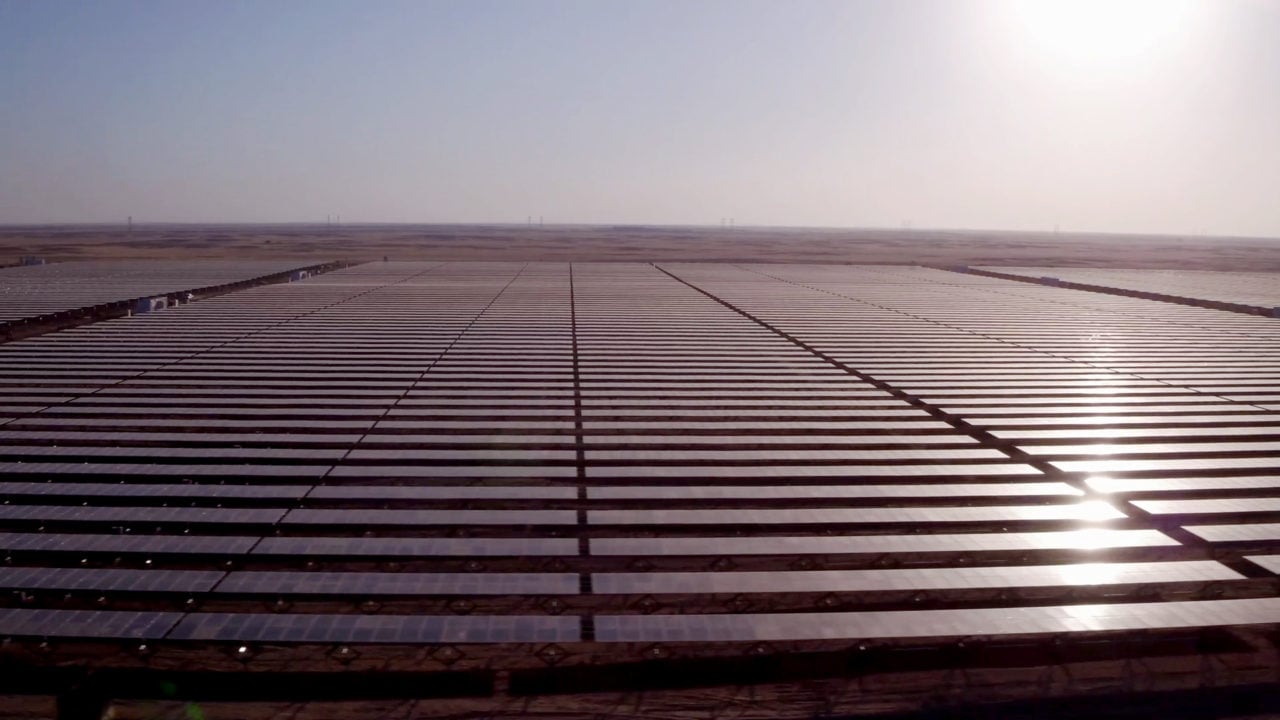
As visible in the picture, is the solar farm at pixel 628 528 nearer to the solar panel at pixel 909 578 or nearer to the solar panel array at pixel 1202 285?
the solar panel at pixel 909 578

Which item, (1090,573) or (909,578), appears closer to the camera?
(909,578)

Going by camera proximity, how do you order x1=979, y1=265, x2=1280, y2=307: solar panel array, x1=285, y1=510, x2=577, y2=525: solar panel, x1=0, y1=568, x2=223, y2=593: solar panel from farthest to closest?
1. x1=979, y1=265, x2=1280, y2=307: solar panel array
2. x1=285, y1=510, x2=577, y2=525: solar panel
3. x1=0, y1=568, x2=223, y2=593: solar panel

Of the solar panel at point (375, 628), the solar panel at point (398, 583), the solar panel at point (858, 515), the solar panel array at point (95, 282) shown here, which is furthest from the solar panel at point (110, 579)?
the solar panel array at point (95, 282)

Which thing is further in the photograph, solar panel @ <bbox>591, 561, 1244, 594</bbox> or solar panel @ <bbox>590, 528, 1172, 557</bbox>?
solar panel @ <bbox>590, 528, 1172, 557</bbox>

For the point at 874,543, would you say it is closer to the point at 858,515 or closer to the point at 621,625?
the point at 858,515

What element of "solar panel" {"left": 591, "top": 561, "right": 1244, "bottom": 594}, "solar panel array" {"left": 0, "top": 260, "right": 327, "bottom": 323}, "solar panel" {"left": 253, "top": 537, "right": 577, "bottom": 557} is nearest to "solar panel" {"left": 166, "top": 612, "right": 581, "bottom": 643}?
"solar panel" {"left": 591, "top": 561, "right": 1244, "bottom": 594}

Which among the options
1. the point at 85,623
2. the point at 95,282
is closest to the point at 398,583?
the point at 85,623

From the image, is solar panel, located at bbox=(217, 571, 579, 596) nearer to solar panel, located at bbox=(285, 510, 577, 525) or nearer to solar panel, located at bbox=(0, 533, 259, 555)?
solar panel, located at bbox=(0, 533, 259, 555)
